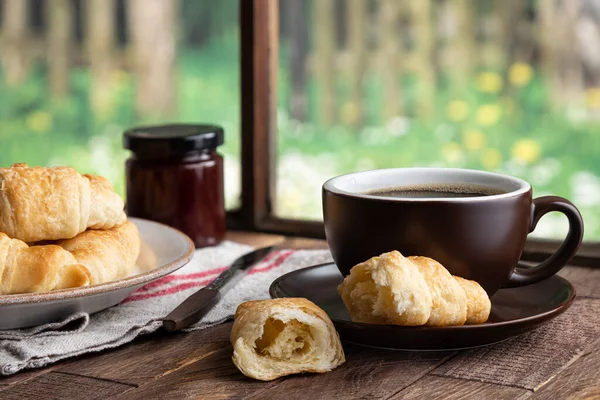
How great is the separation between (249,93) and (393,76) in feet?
4.52

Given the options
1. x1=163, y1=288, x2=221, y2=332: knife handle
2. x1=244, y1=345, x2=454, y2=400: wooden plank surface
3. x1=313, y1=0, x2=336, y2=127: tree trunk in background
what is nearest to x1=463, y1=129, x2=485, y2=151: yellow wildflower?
x1=313, y1=0, x2=336, y2=127: tree trunk in background

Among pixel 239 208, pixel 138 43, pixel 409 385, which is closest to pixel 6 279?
pixel 409 385

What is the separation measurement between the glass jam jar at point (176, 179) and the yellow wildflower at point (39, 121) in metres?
2.24

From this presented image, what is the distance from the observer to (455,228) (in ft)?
3.06

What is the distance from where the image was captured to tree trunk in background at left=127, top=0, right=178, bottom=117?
3275 millimetres

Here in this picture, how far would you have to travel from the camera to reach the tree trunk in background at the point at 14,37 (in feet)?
11.5

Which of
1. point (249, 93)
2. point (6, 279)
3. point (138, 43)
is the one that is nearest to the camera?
point (6, 279)

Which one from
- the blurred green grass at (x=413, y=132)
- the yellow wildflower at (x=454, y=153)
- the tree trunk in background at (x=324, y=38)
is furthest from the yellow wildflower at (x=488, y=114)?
the tree trunk in background at (x=324, y=38)

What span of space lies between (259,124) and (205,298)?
628 millimetres

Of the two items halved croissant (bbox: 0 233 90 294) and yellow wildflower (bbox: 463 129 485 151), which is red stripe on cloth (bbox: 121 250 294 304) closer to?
halved croissant (bbox: 0 233 90 294)

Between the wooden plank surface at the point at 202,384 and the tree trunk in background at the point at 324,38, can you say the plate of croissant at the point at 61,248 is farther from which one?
the tree trunk in background at the point at 324,38

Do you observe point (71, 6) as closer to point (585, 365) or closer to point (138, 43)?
point (138, 43)

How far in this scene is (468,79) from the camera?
2.91 meters

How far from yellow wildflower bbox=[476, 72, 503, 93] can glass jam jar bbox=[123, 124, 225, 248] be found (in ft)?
5.31
